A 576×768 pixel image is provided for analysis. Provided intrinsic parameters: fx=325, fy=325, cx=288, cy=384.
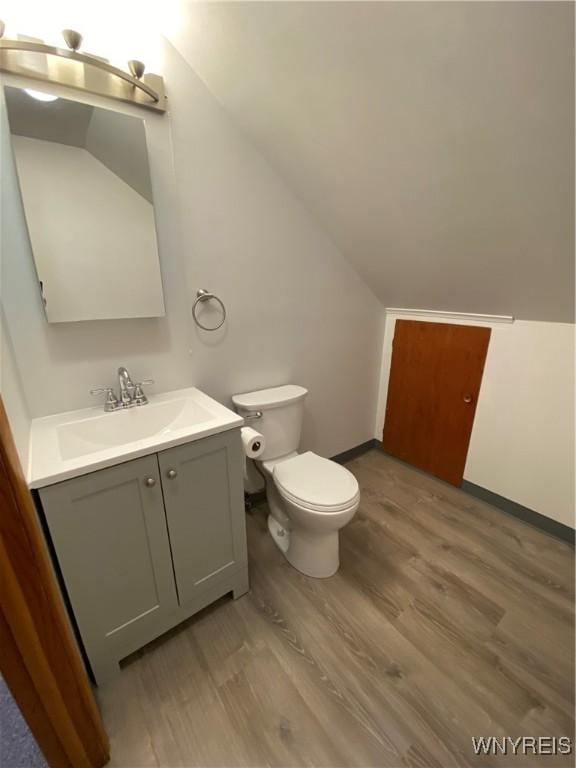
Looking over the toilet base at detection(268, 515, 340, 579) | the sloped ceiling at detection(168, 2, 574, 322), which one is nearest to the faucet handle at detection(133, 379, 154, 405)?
the toilet base at detection(268, 515, 340, 579)

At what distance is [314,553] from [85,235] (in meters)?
1.61

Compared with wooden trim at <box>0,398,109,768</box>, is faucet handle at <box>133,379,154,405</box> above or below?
above

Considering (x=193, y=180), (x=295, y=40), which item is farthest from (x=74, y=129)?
(x=295, y=40)

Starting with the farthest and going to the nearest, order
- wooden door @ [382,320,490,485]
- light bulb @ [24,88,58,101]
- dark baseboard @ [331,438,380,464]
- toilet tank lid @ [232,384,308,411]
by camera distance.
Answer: dark baseboard @ [331,438,380,464] < wooden door @ [382,320,490,485] < toilet tank lid @ [232,384,308,411] < light bulb @ [24,88,58,101]

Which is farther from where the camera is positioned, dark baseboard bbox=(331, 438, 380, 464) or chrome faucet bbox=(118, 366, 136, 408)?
dark baseboard bbox=(331, 438, 380, 464)

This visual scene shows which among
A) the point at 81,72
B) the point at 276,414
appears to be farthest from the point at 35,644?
the point at 81,72

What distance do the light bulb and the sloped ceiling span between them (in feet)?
1.76

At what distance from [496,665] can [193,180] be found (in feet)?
7.35

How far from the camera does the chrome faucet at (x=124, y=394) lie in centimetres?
131

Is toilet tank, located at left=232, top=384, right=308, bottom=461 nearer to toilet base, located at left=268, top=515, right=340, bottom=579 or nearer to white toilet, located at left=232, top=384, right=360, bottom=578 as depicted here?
white toilet, located at left=232, top=384, right=360, bottom=578

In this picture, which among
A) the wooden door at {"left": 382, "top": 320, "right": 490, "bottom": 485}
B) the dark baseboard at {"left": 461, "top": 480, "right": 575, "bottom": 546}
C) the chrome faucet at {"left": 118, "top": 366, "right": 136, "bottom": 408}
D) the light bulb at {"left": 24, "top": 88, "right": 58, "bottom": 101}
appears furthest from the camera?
the wooden door at {"left": 382, "top": 320, "right": 490, "bottom": 485}

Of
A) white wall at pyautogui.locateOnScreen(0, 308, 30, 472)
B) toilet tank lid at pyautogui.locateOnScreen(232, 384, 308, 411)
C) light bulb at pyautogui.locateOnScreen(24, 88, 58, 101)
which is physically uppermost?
light bulb at pyautogui.locateOnScreen(24, 88, 58, 101)

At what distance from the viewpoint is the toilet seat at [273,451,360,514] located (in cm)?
135

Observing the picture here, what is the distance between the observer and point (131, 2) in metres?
1.15
